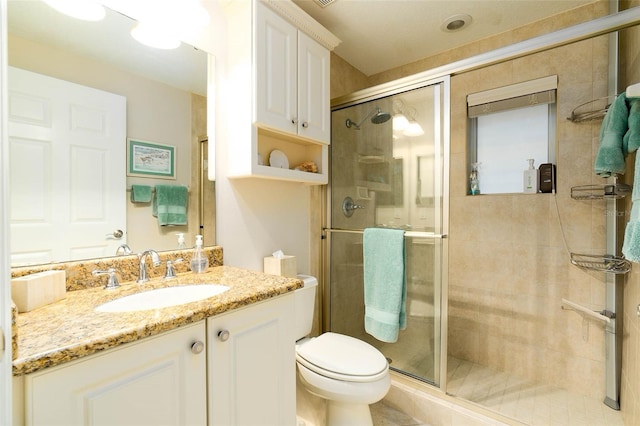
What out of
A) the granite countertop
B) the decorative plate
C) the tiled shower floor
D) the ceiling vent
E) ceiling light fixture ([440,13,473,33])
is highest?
ceiling light fixture ([440,13,473,33])

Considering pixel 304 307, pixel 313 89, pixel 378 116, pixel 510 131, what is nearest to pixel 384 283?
pixel 304 307

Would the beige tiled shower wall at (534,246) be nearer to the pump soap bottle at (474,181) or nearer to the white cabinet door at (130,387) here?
the pump soap bottle at (474,181)

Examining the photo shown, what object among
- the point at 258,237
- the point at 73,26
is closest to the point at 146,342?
the point at 258,237

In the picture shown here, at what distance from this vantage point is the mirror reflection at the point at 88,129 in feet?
3.21

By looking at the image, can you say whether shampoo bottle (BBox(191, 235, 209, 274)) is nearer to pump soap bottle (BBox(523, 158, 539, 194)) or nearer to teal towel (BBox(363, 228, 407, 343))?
teal towel (BBox(363, 228, 407, 343))

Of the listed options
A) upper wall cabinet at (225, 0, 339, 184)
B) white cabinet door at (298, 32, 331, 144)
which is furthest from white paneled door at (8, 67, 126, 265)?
white cabinet door at (298, 32, 331, 144)

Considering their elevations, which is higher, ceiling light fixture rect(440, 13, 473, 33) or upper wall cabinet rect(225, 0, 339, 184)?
ceiling light fixture rect(440, 13, 473, 33)

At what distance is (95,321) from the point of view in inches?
30.1

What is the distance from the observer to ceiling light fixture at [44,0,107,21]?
1.06 meters

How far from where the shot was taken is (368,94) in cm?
192

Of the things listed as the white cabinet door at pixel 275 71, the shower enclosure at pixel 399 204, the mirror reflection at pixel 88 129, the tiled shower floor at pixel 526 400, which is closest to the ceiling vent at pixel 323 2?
the white cabinet door at pixel 275 71

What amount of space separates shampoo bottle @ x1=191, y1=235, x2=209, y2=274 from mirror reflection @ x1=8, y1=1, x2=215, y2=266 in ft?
0.27

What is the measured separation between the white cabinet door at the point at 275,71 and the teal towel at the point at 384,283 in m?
0.85

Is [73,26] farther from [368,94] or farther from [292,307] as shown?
[368,94]
